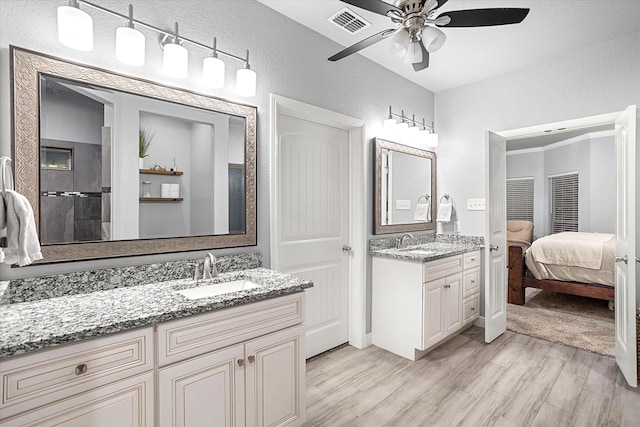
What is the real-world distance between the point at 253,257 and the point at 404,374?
1491 millimetres

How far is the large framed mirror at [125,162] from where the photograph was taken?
1462 millimetres

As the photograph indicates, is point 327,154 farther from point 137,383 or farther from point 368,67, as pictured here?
point 137,383

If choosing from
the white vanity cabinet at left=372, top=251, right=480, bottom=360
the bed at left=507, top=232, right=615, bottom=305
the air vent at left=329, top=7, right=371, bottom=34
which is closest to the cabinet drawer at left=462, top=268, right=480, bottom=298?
the white vanity cabinet at left=372, top=251, right=480, bottom=360

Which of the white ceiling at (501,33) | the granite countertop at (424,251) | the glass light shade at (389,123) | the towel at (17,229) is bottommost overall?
the granite countertop at (424,251)

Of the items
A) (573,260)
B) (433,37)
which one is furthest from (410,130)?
(573,260)

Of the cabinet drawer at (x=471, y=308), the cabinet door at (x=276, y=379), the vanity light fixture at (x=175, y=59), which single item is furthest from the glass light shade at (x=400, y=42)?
the cabinet drawer at (x=471, y=308)

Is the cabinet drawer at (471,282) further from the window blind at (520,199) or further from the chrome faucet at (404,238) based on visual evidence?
the window blind at (520,199)

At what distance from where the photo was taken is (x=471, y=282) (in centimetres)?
340

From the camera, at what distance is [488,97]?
3529 mm

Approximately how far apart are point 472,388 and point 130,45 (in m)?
2.95

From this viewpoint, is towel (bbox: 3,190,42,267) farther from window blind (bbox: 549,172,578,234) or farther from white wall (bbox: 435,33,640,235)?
window blind (bbox: 549,172,578,234)

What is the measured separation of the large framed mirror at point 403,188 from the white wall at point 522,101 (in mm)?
257

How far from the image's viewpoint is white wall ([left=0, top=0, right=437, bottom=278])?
1.46m

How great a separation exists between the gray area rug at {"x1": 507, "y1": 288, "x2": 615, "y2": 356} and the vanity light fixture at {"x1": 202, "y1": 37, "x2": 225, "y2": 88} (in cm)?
363
